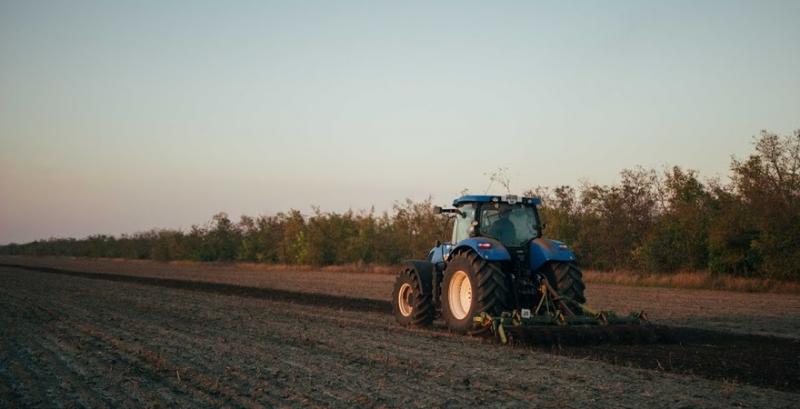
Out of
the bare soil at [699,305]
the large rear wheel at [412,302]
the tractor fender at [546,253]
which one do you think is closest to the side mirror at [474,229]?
the tractor fender at [546,253]

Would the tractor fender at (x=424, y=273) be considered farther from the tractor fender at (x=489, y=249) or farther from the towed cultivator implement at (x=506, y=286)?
the tractor fender at (x=489, y=249)

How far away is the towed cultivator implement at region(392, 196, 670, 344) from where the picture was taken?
9359 mm

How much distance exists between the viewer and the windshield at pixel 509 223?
10945 mm

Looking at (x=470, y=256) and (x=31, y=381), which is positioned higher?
(x=470, y=256)

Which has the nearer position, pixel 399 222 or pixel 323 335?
pixel 323 335

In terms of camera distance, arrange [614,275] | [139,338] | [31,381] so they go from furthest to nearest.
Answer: [614,275], [139,338], [31,381]

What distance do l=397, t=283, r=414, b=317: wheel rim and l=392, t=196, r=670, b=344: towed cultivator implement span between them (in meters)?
0.02

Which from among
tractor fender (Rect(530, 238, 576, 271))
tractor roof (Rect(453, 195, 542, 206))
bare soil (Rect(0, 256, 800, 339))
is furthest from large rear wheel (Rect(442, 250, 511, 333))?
bare soil (Rect(0, 256, 800, 339))

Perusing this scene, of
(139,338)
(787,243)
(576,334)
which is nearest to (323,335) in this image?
(139,338)

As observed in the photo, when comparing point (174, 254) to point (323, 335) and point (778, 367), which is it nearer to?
point (323, 335)

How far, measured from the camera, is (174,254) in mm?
64188

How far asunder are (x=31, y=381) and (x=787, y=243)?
19922 mm

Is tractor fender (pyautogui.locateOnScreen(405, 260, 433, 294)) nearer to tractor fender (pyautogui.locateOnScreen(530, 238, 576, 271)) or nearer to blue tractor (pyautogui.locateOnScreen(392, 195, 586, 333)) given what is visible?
blue tractor (pyautogui.locateOnScreen(392, 195, 586, 333))

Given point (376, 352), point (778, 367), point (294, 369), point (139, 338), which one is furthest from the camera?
point (139, 338)
